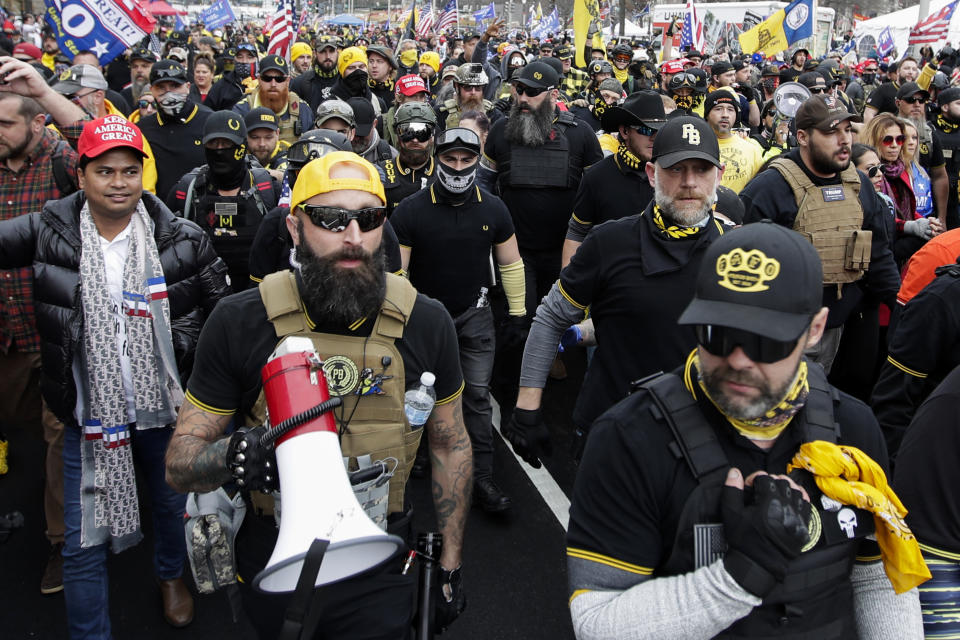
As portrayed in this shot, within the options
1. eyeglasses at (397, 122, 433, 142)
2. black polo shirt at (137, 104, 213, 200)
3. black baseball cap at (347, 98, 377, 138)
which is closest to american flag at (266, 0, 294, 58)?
black baseball cap at (347, 98, 377, 138)

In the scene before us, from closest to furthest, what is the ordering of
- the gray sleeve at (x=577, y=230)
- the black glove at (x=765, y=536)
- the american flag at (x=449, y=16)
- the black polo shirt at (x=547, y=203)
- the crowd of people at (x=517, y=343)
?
the black glove at (x=765, y=536)
the crowd of people at (x=517, y=343)
the gray sleeve at (x=577, y=230)
the black polo shirt at (x=547, y=203)
the american flag at (x=449, y=16)

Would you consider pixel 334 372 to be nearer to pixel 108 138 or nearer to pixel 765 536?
pixel 765 536

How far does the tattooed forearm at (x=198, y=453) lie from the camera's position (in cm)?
234

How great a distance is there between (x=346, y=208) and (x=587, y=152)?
4.20 meters

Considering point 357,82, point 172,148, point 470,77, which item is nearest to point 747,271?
point 172,148

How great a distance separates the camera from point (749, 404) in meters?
1.88

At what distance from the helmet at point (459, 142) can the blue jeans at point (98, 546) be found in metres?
2.42

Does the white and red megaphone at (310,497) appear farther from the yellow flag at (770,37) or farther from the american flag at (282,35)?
the yellow flag at (770,37)

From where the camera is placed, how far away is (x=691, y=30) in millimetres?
15938

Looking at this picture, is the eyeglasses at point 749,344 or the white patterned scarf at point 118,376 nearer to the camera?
the eyeglasses at point 749,344

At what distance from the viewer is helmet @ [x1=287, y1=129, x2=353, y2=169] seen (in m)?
5.34

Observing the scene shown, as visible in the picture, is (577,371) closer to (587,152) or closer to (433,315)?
(587,152)

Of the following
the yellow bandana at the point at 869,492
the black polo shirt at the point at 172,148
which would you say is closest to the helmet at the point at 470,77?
the black polo shirt at the point at 172,148

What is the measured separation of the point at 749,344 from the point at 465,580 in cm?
285
